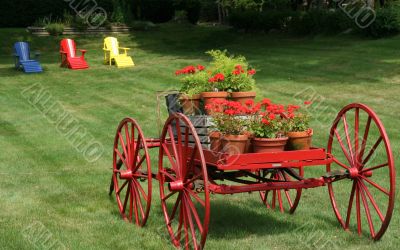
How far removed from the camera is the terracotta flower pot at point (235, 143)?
268 inches

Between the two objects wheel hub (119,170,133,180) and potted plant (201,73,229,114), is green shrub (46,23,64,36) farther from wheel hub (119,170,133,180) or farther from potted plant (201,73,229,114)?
potted plant (201,73,229,114)

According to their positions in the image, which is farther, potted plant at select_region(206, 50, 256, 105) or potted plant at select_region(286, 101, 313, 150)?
potted plant at select_region(206, 50, 256, 105)


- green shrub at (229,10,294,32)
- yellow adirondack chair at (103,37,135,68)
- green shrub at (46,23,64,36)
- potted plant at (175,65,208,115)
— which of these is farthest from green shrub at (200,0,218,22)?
potted plant at (175,65,208,115)

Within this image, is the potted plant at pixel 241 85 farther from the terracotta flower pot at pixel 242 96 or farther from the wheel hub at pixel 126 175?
the wheel hub at pixel 126 175

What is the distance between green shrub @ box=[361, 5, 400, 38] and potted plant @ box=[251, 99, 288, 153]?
20.1 metres

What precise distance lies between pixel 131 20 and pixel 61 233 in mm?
29245

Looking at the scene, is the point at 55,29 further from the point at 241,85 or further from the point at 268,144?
the point at 268,144

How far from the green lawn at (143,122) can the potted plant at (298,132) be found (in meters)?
1.01

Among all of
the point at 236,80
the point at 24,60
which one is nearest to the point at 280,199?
the point at 236,80

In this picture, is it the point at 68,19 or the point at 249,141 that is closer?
the point at 249,141

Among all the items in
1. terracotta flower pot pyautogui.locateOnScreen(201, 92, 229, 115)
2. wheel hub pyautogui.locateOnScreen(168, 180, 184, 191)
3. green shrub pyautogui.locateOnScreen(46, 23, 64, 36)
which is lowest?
green shrub pyautogui.locateOnScreen(46, 23, 64, 36)

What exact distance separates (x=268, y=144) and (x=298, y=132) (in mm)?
372

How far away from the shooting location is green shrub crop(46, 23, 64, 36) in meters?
32.1

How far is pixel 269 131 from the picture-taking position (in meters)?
6.92
